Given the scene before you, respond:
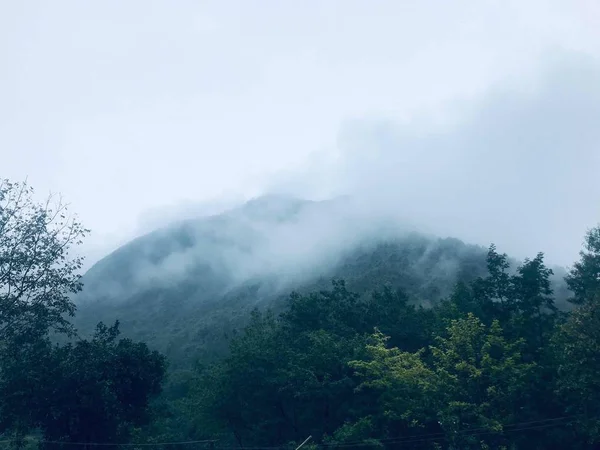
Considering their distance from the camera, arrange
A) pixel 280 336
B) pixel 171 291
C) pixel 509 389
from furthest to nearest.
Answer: pixel 171 291 < pixel 280 336 < pixel 509 389

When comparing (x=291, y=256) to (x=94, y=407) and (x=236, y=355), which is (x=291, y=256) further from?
(x=94, y=407)

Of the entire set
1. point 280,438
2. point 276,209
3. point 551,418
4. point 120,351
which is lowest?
point 551,418

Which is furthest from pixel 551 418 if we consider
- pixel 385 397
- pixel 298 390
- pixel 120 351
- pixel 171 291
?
pixel 171 291

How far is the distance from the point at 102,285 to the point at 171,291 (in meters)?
27.2


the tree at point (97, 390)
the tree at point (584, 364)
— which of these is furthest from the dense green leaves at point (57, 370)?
the tree at point (584, 364)

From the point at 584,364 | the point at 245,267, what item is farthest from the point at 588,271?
the point at 245,267

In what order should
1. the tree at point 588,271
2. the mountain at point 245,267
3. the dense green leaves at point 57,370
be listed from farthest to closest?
the mountain at point 245,267 → the tree at point 588,271 → the dense green leaves at point 57,370

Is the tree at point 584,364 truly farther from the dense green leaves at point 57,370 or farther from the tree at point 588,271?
the dense green leaves at point 57,370

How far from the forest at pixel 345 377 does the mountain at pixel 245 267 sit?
4074 cm

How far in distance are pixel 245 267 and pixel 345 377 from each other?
10699 centimetres

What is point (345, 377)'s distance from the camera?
127 feet

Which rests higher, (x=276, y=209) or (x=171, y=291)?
(x=276, y=209)

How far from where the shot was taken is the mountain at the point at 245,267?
98188 millimetres

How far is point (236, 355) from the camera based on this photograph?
42500 millimetres
